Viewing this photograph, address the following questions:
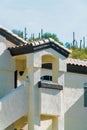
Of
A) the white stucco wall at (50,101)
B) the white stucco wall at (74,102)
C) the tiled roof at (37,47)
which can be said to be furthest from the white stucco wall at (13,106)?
the white stucco wall at (74,102)

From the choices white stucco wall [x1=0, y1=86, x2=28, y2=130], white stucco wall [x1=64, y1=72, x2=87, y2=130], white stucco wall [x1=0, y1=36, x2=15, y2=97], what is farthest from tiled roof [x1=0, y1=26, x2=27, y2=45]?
white stucco wall [x1=64, y1=72, x2=87, y2=130]

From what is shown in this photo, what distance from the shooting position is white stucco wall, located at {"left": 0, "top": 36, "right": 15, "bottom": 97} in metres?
21.7

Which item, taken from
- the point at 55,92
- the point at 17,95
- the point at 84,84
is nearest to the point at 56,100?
the point at 55,92

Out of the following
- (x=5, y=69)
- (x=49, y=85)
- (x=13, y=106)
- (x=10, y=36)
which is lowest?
(x=13, y=106)

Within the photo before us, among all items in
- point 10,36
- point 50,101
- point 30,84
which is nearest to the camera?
point 30,84

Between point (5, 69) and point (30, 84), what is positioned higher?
point (5, 69)

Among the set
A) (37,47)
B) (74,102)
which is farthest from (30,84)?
(74,102)

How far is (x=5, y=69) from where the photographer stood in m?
21.9

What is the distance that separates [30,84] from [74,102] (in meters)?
5.34

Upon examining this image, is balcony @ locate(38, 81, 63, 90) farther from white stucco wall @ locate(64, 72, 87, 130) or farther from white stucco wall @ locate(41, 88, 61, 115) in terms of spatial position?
white stucco wall @ locate(64, 72, 87, 130)

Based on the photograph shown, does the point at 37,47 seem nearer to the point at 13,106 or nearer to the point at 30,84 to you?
the point at 30,84

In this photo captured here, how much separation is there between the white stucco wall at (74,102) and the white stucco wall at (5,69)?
13.6 feet

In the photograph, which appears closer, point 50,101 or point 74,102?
point 50,101

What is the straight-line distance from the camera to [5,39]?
72.4ft
